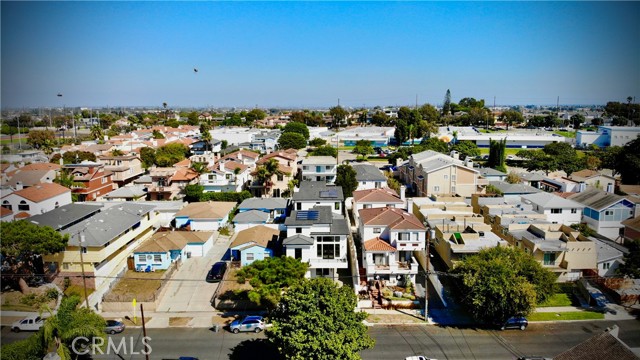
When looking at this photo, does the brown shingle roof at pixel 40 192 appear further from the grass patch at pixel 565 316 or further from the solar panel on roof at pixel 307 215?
the grass patch at pixel 565 316

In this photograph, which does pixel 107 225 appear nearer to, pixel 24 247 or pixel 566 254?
pixel 24 247

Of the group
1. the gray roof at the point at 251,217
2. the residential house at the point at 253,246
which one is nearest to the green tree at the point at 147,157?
the gray roof at the point at 251,217

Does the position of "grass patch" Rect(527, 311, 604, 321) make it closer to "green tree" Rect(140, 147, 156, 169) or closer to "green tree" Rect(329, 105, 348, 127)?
"green tree" Rect(140, 147, 156, 169)

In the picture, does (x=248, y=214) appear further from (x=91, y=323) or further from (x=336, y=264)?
(x=91, y=323)

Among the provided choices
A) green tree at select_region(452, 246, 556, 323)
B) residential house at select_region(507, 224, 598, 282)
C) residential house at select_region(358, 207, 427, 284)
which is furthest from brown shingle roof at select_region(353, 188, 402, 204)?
green tree at select_region(452, 246, 556, 323)

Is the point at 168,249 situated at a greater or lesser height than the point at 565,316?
greater
